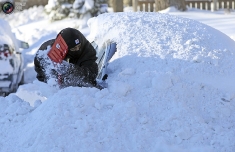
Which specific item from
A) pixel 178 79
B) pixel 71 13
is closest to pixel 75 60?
pixel 178 79

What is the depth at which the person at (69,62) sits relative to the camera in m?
5.18

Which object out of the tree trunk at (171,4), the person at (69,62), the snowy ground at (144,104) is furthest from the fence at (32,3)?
the person at (69,62)

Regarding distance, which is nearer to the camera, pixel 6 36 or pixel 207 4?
pixel 6 36

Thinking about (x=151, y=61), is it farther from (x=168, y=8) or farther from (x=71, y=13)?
(x=71, y=13)

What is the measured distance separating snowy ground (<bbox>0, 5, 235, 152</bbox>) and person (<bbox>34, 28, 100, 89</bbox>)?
19 cm

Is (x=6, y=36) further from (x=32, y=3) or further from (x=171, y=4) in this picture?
(x=32, y=3)

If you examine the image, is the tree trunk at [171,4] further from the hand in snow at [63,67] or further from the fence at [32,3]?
the fence at [32,3]

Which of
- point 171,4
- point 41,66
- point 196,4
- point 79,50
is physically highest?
point 79,50

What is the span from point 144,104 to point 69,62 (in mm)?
1187

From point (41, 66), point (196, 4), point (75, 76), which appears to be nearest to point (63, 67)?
point (75, 76)

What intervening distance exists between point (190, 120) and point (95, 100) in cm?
88

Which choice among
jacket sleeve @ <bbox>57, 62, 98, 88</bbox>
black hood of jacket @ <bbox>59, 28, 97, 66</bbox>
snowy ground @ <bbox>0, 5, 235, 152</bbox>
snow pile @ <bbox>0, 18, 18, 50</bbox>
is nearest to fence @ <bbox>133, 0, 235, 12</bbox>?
snow pile @ <bbox>0, 18, 18, 50</bbox>

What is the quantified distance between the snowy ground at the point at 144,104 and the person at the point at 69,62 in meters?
0.19

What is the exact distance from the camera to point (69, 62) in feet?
17.8
